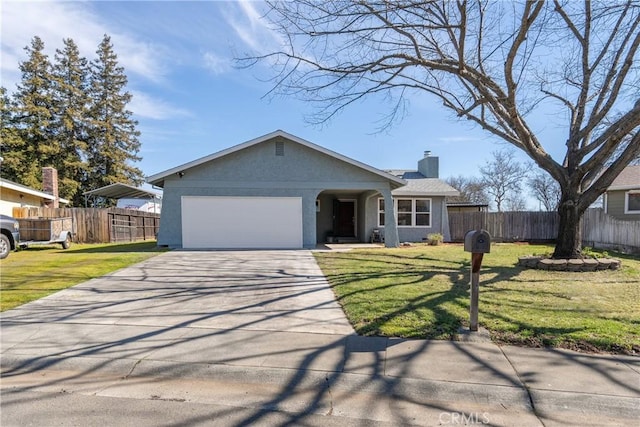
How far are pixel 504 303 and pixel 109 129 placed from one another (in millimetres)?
38264

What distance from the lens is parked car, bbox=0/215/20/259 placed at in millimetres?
→ 11641

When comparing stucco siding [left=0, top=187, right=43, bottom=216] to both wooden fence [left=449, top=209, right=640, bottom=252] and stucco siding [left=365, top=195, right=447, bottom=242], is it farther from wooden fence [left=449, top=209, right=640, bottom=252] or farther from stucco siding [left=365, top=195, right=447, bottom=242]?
wooden fence [left=449, top=209, right=640, bottom=252]

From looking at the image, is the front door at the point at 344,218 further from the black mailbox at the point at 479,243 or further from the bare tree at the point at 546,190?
the bare tree at the point at 546,190

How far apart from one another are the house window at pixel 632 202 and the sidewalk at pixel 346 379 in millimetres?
17480

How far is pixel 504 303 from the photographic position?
5.54 meters

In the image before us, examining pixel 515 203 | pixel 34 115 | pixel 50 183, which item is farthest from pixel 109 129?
pixel 515 203

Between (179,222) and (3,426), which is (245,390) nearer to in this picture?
(3,426)

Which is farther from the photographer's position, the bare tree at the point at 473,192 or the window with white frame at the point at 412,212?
the bare tree at the point at 473,192

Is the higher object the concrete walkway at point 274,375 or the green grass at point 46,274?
the green grass at point 46,274

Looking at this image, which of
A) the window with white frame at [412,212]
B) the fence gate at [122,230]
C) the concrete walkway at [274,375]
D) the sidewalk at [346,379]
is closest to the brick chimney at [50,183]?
the fence gate at [122,230]

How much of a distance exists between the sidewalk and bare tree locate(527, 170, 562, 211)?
44445 mm

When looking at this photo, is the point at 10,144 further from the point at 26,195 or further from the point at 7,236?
the point at 7,236

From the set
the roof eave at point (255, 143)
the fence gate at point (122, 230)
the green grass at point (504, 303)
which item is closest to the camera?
the green grass at point (504, 303)

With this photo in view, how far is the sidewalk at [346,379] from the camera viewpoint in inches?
111
